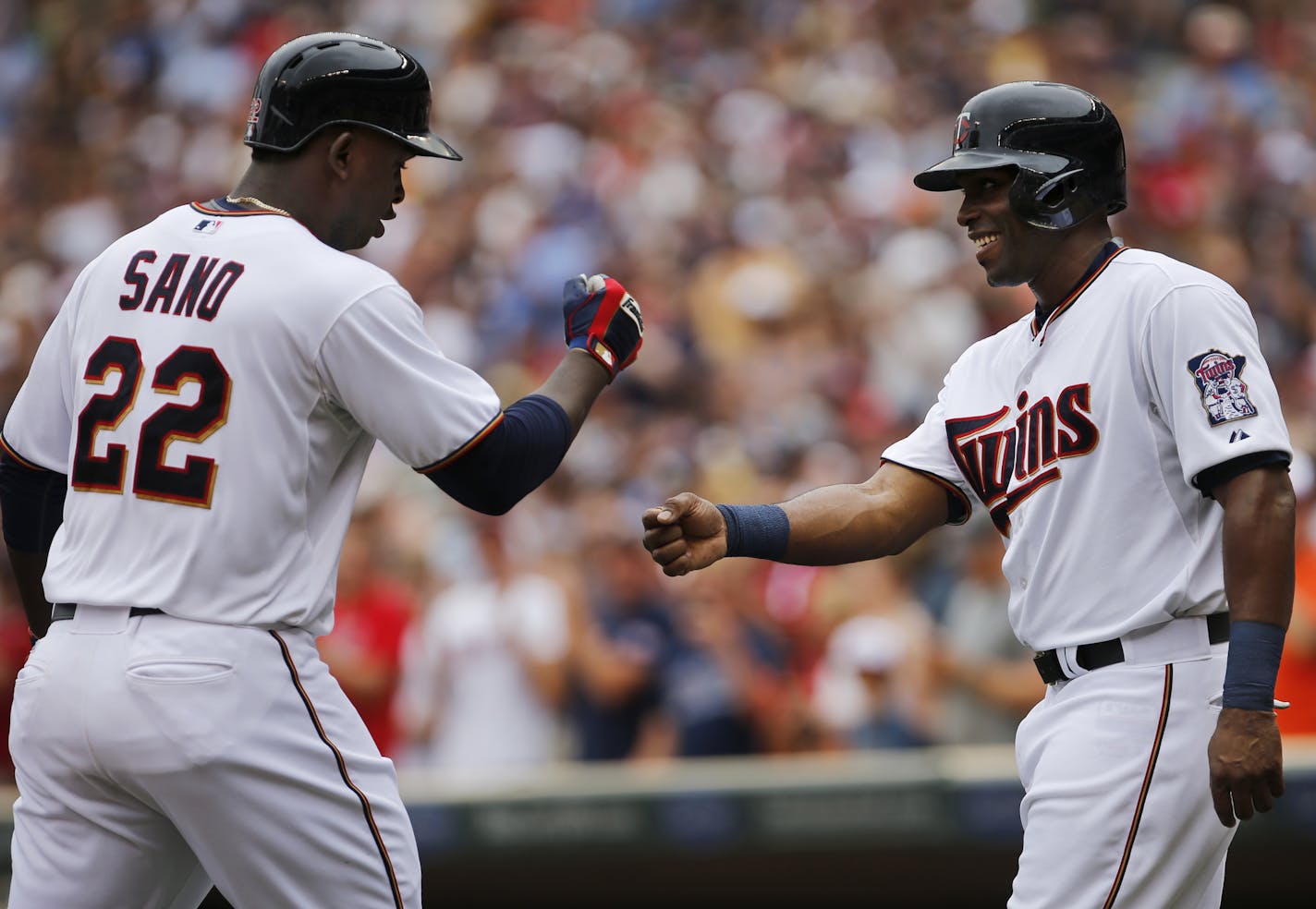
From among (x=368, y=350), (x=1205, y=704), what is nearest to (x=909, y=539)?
(x=1205, y=704)

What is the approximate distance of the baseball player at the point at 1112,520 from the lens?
9.50 ft

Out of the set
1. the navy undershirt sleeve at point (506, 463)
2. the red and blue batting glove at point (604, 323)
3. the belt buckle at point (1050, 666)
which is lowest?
the belt buckle at point (1050, 666)

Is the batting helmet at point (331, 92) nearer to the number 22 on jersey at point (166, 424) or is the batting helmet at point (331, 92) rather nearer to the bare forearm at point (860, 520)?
the number 22 on jersey at point (166, 424)

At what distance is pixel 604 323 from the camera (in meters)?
3.28

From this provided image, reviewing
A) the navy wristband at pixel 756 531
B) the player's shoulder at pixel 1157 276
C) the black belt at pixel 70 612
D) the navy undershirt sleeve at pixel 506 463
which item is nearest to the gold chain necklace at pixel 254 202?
the navy undershirt sleeve at pixel 506 463

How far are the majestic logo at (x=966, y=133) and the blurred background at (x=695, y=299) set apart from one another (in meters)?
2.50

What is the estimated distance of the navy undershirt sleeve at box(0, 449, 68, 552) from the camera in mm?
3238

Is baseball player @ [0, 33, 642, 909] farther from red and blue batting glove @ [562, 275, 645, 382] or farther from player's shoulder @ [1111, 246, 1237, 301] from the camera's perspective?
player's shoulder @ [1111, 246, 1237, 301]

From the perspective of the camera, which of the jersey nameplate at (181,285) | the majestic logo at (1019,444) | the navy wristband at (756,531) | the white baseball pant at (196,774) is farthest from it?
the navy wristband at (756,531)

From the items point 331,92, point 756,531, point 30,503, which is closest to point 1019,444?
point 756,531

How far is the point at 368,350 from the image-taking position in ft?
9.41

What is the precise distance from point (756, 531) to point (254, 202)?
1.17 metres

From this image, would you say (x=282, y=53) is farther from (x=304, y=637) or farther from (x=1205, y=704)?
(x=1205, y=704)

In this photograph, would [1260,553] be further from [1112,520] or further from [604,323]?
[604,323]
